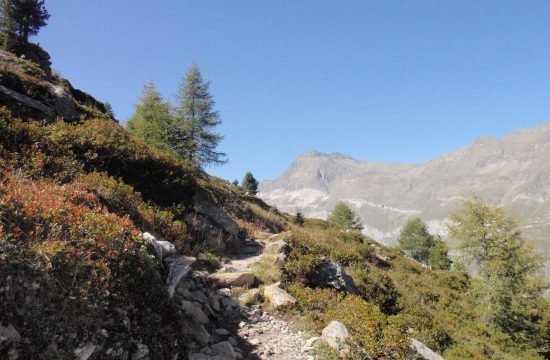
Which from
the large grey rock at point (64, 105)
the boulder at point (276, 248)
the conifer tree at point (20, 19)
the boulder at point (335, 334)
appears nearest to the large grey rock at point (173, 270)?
the boulder at point (335, 334)

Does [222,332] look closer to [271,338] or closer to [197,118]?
[271,338]

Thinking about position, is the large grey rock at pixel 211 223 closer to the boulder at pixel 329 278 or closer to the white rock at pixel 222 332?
Answer: the boulder at pixel 329 278

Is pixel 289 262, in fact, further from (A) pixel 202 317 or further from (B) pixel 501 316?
(B) pixel 501 316

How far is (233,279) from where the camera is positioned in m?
9.27

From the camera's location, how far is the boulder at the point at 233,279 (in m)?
9.19

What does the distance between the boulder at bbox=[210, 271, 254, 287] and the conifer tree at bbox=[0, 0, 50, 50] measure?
118ft

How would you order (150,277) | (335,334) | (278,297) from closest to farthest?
(150,277), (335,334), (278,297)

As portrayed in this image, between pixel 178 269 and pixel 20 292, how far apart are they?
2.94m

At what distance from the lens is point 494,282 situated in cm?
1712

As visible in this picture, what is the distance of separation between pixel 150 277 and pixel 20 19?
1655 inches

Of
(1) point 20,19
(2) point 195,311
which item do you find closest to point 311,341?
(2) point 195,311

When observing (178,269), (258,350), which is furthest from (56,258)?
(258,350)

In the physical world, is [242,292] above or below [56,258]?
below

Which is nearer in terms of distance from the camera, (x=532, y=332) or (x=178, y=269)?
(x=178, y=269)
